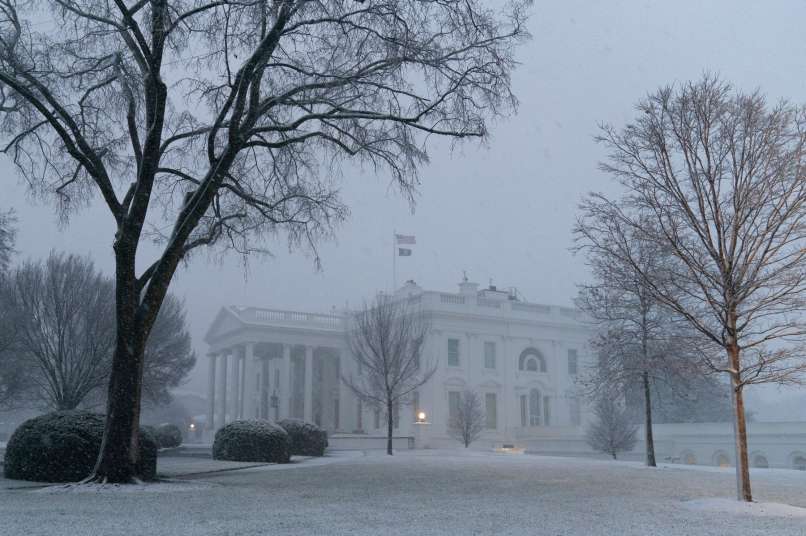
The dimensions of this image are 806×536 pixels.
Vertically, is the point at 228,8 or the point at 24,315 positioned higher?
the point at 228,8

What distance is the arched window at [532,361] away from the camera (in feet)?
168

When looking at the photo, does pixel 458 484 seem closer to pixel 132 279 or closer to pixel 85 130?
pixel 132 279

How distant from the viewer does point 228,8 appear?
11.8m

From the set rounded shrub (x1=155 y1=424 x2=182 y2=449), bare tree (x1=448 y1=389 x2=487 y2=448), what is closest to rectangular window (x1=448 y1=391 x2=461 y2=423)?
bare tree (x1=448 y1=389 x2=487 y2=448)

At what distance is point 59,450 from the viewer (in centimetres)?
1234

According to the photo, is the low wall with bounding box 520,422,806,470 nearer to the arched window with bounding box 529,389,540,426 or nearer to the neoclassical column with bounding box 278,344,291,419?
the arched window with bounding box 529,389,540,426

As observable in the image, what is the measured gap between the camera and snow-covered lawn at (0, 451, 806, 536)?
7.37m

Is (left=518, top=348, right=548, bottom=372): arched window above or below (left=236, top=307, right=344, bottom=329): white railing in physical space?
below

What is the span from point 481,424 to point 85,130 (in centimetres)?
3349

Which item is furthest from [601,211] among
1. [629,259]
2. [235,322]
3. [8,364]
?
[235,322]

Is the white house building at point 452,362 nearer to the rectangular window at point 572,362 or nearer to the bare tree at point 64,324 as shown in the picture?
the rectangular window at point 572,362

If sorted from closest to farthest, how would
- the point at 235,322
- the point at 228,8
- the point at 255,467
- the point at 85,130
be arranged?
the point at 228,8, the point at 85,130, the point at 255,467, the point at 235,322

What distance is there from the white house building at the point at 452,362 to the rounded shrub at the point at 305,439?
18.4 m

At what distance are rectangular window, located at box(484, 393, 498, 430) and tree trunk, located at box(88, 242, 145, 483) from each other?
38312mm
